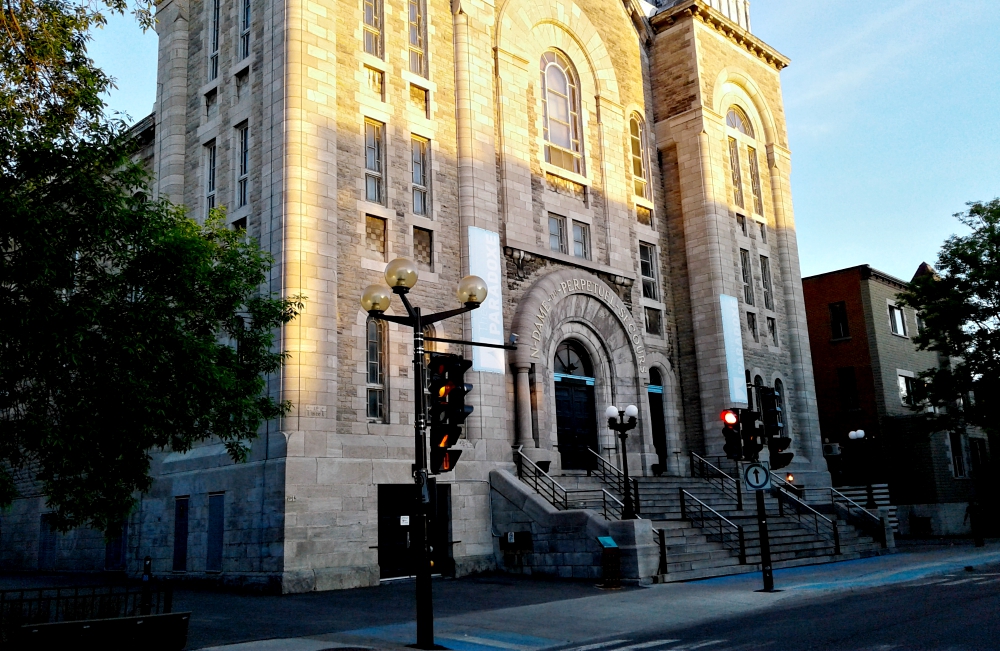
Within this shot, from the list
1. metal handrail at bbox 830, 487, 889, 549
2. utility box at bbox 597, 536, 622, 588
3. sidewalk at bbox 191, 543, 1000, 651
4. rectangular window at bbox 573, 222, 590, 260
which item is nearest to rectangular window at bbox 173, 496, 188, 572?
sidewalk at bbox 191, 543, 1000, 651

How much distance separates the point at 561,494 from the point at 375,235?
8.40m

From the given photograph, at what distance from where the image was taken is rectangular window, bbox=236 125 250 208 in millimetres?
23736

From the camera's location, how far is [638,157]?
33.8 meters

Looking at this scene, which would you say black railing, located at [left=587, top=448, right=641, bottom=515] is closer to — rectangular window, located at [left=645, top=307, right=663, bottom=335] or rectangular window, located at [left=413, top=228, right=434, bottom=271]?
rectangular window, located at [left=645, top=307, right=663, bottom=335]

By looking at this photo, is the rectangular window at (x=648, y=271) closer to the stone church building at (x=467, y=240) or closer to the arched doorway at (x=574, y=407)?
the stone church building at (x=467, y=240)

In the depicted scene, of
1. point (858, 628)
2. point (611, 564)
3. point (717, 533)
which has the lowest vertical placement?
point (858, 628)

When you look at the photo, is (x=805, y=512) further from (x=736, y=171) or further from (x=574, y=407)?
(x=736, y=171)

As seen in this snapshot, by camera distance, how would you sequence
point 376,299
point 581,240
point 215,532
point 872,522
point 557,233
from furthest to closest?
point 581,240 → point 557,233 → point 872,522 → point 215,532 → point 376,299

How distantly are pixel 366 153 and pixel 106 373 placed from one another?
39.3ft

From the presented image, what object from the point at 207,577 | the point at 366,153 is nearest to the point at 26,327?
the point at 207,577

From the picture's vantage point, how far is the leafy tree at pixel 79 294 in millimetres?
12273

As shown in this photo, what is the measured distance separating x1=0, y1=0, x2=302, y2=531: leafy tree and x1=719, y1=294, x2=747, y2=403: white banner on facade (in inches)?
848

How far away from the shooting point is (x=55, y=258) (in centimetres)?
1254

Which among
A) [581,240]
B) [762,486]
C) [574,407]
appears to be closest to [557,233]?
[581,240]
